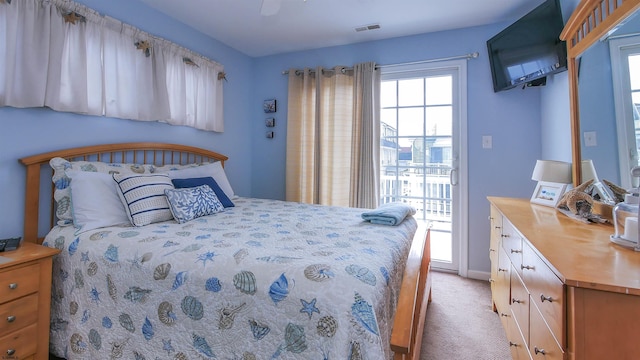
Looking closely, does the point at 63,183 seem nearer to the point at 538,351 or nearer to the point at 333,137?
the point at 333,137

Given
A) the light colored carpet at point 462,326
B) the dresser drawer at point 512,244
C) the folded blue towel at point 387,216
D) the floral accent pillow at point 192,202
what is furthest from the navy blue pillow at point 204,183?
the dresser drawer at point 512,244

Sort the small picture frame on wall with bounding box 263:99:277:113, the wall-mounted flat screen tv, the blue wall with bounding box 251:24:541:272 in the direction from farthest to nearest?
the small picture frame on wall with bounding box 263:99:277:113, the blue wall with bounding box 251:24:541:272, the wall-mounted flat screen tv

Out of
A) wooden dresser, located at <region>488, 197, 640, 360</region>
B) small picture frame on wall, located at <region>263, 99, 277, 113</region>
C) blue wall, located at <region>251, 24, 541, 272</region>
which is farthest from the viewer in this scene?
small picture frame on wall, located at <region>263, 99, 277, 113</region>

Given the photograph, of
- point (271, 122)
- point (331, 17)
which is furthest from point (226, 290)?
point (271, 122)

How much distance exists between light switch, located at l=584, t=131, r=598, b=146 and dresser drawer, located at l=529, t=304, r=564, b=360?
991 millimetres

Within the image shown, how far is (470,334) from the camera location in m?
1.94

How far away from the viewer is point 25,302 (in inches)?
54.7

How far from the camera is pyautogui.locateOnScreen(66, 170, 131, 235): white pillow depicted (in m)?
1.66

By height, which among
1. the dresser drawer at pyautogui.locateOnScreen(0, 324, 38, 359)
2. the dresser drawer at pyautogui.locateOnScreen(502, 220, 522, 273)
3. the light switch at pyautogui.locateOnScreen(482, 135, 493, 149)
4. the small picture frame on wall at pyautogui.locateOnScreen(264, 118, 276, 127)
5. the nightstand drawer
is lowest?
the dresser drawer at pyautogui.locateOnScreen(0, 324, 38, 359)

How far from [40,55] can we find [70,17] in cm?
34

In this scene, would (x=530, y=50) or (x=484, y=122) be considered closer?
(x=530, y=50)

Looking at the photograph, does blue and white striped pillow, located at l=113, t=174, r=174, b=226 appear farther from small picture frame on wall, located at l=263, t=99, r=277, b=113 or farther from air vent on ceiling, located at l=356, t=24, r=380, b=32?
air vent on ceiling, located at l=356, t=24, r=380, b=32

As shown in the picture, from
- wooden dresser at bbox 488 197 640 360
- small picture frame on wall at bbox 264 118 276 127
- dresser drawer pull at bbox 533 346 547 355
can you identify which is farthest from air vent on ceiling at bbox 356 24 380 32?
dresser drawer pull at bbox 533 346 547 355

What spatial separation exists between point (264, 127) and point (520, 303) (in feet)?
10.3
